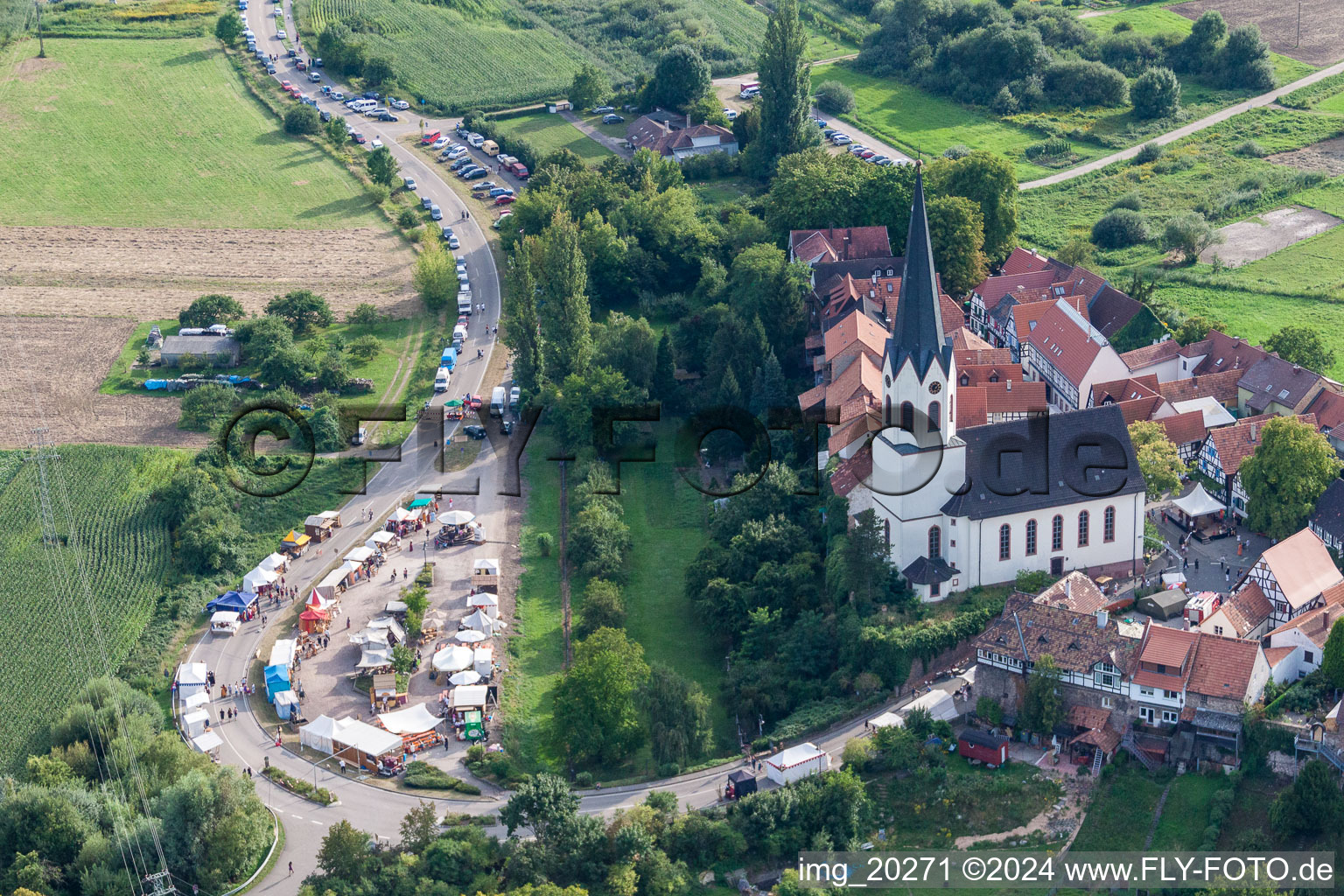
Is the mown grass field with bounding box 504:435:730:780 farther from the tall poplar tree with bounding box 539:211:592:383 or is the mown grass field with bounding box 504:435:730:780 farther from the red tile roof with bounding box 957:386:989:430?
the red tile roof with bounding box 957:386:989:430

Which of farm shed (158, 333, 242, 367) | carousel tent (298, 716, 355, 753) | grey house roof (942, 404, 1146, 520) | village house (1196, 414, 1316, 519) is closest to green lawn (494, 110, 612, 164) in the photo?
farm shed (158, 333, 242, 367)

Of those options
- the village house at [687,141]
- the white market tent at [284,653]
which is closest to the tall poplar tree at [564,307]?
the white market tent at [284,653]

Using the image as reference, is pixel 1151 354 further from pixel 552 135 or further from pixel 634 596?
pixel 552 135

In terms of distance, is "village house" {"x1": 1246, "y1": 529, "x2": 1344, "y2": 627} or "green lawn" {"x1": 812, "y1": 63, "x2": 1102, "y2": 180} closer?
"village house" {"x1": 1246, "y1": 529, "x2": 1344, "y2": 627}

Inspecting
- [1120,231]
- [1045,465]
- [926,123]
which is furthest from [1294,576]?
[926,123]

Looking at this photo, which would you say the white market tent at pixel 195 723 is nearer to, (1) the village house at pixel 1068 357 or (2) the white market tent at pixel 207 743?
(2) the white market tent at pixel 207 743
